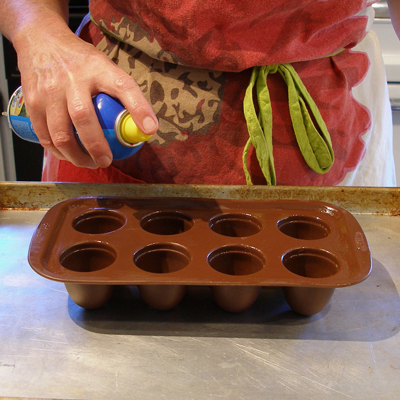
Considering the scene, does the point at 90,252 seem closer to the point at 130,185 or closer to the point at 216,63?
the point at 130,185

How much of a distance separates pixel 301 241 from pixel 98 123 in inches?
13.5

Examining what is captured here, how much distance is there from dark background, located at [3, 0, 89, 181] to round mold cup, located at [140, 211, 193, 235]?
52.0 inches

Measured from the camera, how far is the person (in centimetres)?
66

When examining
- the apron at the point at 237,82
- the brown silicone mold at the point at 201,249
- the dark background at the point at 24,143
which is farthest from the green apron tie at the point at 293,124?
the dark background at the point at 24,143

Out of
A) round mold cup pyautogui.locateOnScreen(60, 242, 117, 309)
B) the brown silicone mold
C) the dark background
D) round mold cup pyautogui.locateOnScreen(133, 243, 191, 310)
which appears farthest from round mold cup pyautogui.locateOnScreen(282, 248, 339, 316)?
the dark background

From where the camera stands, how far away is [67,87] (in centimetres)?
65

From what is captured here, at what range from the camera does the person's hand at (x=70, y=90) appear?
615 mm

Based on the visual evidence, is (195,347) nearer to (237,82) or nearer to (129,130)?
(129,130)

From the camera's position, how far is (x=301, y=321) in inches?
24.3

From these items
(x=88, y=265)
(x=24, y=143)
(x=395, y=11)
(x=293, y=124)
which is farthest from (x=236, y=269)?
(x=24, y=143)

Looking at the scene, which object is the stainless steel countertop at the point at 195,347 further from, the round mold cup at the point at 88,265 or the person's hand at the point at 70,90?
the person's hand at the point at 70,90

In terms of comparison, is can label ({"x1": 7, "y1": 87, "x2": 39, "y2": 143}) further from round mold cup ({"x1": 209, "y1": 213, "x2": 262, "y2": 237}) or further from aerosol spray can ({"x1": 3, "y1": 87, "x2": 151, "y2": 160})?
round mold cup ({"x1": 209, "y1": 213, "x2": 262, "y2": 237})

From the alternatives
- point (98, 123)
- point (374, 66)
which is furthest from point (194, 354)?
point (374, 66)

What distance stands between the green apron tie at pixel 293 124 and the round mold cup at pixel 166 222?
0.19m
